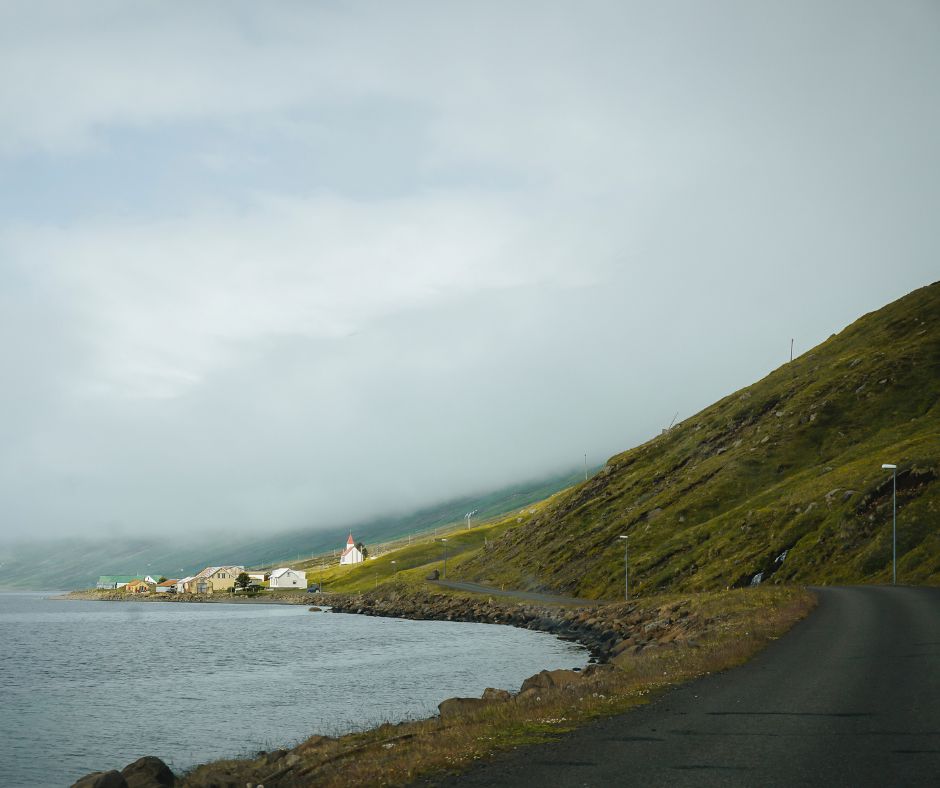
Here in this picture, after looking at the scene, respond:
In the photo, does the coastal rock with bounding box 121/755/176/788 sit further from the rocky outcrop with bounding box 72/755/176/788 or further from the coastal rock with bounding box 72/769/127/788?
the coastal rock with bounding box 72/769/127/788

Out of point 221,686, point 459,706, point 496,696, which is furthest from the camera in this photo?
point 221,686

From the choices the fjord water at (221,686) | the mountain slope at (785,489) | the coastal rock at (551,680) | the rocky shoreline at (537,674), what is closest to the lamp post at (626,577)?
the mountain slope at (785,489)

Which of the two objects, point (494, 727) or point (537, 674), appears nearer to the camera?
point (494, 727)

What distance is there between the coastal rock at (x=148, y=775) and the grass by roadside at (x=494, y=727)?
2.62ft

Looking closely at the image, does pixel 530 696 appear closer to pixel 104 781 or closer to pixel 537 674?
pixel 537 674

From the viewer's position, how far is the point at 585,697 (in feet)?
88.6

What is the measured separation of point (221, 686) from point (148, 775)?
38.8m

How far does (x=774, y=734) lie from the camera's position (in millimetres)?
19516

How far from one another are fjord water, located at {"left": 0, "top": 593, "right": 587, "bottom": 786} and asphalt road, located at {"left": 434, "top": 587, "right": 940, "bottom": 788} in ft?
74.7

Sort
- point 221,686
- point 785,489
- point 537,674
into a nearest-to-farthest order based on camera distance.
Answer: point 537,674
point 221,686
point 785,489

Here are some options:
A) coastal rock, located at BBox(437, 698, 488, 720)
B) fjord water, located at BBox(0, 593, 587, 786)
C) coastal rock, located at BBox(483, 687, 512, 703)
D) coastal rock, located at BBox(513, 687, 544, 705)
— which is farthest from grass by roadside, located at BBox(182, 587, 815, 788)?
fjord water, located at BBox(0, 593, 587, 786)

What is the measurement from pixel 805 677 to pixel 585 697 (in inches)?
302

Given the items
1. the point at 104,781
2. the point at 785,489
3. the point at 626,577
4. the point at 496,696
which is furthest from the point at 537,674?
the point at 785,489

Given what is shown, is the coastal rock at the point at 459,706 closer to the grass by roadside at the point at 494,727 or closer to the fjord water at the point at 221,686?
the grass by roadside at the point at 494,727
